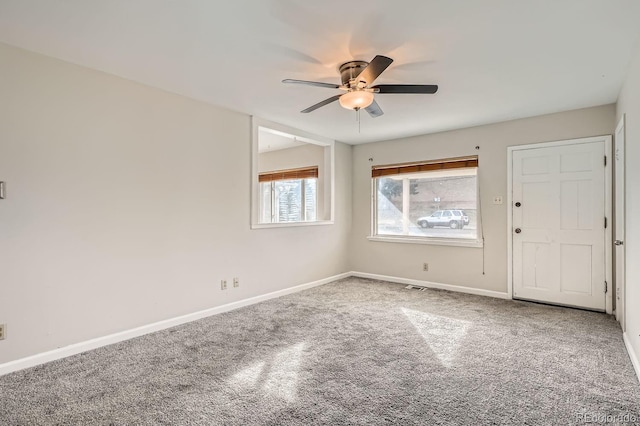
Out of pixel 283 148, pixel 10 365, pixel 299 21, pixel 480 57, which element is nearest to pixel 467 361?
pixel 480 57

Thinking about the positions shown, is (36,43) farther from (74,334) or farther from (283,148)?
(283,148)

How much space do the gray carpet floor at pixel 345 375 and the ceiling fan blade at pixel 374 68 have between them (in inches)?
83.1

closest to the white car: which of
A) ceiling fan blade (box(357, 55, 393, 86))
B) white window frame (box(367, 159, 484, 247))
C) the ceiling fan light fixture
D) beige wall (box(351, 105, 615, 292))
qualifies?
white window frame (box(367, 159, 484, 247))

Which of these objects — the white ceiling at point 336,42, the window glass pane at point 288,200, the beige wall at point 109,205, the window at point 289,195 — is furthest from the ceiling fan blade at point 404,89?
the window glass pane at point 288,200

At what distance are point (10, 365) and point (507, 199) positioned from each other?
204 inches

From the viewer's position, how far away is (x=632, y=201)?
257 cm

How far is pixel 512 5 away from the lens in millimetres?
1943

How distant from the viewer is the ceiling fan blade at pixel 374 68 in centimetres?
215

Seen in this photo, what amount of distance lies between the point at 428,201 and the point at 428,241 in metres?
Result: 0.61

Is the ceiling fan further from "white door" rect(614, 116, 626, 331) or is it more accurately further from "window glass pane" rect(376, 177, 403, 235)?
"window glass pane" rect(376, 177, 403, 235)

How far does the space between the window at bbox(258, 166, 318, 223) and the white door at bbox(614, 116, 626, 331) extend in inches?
157

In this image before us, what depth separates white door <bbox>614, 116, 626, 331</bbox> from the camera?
10.0 ft

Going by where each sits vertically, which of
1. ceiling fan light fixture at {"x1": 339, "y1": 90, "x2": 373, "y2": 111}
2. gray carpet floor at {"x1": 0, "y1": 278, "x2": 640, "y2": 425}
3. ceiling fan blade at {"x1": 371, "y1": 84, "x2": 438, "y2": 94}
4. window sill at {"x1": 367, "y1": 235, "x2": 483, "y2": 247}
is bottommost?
gray carpet floor at {"x1": 0, "y1": 278, "x2": 640, "y2": 425}

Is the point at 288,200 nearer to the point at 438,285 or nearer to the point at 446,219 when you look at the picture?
the point at 446,219
